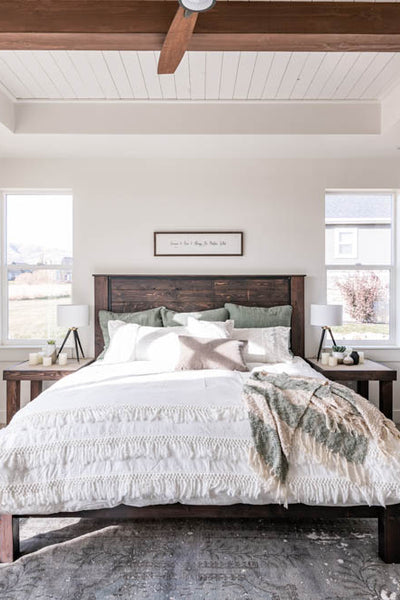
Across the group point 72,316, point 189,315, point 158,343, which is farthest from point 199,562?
point 72,316

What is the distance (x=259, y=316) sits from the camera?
3.85 m

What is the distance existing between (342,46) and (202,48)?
760mm

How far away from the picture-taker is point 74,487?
1953mm

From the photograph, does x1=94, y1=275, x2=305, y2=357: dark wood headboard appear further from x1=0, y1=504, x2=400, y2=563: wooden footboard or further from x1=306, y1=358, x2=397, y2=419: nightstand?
x1=0, y1=504, x2=400, y2=563: wooden footboard

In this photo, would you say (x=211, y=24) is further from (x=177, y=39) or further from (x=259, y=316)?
(x=259, y=316)

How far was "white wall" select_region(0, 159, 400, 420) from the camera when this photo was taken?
407 cm

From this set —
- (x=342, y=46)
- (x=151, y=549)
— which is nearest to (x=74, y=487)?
(x=151, y=549)

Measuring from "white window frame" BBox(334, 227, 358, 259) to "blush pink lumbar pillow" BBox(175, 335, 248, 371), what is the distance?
5.65 ft

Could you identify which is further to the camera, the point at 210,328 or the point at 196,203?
the point at 196,203

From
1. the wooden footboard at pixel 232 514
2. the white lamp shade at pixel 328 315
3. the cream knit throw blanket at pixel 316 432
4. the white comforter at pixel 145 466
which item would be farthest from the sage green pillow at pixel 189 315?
the wooden footboard at pixel 232 514

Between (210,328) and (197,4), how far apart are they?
2362 millimetres

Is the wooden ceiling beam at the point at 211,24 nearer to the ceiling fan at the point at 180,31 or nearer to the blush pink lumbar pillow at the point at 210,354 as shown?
the ceiling fan at the point at 180,31

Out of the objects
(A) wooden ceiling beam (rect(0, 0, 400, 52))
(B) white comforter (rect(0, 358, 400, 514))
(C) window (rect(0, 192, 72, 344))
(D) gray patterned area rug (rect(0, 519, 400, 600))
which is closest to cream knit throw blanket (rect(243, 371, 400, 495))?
(B) white comforter (rect(0, 358, 400, 514))

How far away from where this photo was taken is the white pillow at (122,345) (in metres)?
3.44
